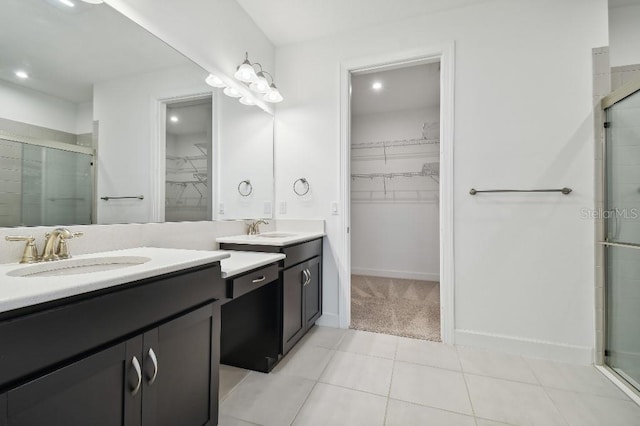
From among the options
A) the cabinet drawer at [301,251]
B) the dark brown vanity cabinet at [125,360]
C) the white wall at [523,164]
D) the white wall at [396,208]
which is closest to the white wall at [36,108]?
the dark brown vanity cabinet at [125,360]

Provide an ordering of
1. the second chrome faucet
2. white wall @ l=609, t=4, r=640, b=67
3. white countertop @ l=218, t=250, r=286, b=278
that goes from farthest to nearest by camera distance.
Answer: white wall @ l=609, t=4, r=640, b=67
white countertop @ l=218, t=250, r=286, b=278
the second chrome faucet

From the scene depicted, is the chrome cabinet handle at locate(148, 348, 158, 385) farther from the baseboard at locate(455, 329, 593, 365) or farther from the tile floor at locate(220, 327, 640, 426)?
the baseboard at locate(455, 329, 593, 365)

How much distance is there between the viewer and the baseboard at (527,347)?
1873 mm

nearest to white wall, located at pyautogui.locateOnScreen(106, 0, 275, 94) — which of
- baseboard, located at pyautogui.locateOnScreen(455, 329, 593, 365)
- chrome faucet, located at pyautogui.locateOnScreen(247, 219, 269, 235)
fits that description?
chrome faucet, located at pyautogui.locateOnScreen(247, 219, 269, 235)

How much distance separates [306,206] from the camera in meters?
2.55

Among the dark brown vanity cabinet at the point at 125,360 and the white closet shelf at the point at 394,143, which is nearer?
the dark brown vanity cabinet at the point at 125,360

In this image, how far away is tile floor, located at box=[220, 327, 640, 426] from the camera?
1.36 meters

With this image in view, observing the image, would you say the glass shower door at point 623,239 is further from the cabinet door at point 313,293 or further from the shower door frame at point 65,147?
the shower door frame at point 65,147

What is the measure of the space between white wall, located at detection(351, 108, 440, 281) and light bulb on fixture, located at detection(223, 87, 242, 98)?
2.48m

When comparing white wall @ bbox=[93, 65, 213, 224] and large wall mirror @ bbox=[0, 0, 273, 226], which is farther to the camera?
white wall @ bbox=[93, 65, 213, 224]

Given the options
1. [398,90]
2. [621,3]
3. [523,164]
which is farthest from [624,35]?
[398,90]

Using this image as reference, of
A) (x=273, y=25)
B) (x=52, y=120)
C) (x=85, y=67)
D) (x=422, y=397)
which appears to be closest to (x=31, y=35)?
(x=85, y=67)

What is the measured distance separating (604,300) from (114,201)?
2980 millimetres

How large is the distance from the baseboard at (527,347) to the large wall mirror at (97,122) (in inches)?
83.4
